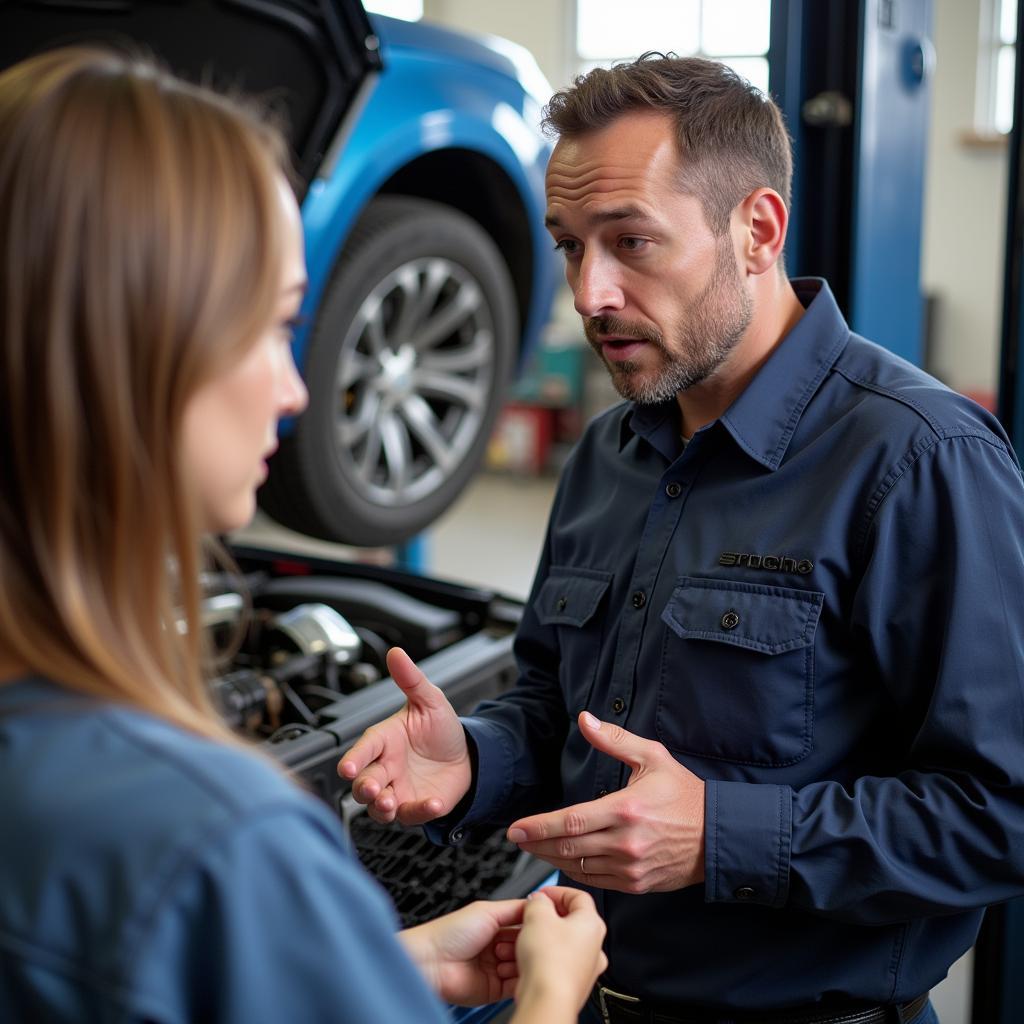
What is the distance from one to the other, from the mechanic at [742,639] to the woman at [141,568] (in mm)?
486

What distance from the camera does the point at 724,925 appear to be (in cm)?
117

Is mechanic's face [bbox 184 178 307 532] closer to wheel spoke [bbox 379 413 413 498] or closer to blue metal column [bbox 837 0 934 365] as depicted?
blue metal column [bbox 837 0 934 365]

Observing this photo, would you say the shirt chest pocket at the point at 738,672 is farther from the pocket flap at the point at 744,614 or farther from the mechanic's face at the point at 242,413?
the mechanic's face at the point at 242,413

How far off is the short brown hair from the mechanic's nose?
0.39 ft

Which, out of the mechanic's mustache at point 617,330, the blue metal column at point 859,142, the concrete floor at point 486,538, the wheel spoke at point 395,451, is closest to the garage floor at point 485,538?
the concrete floor at point 486,538

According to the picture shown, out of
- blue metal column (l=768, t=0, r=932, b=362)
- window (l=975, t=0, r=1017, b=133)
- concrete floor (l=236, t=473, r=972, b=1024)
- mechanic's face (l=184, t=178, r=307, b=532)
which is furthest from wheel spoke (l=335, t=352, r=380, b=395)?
window (l=975, t=0, r=1017, b=133)

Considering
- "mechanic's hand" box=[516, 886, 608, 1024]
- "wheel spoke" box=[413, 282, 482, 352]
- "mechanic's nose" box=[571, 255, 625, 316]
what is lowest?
"mechanic's hand" box=[516, 886, 608, 1024]

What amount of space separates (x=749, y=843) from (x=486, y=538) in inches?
188

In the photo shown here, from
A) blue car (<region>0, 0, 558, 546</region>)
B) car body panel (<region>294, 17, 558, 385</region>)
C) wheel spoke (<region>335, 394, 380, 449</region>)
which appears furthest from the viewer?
wheel spoke (<region>335, 394, 380, 449</region>)

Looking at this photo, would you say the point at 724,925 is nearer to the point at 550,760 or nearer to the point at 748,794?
the point at 748,794

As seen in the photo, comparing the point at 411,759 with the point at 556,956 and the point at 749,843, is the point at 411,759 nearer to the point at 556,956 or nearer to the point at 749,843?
the point at 749,843

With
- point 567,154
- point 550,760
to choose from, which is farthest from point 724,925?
point 567,154

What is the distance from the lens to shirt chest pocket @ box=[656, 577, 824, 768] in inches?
44.1

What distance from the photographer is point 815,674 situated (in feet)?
3.66
